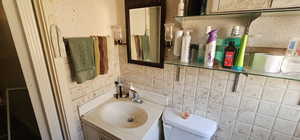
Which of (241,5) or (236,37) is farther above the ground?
(241,5)

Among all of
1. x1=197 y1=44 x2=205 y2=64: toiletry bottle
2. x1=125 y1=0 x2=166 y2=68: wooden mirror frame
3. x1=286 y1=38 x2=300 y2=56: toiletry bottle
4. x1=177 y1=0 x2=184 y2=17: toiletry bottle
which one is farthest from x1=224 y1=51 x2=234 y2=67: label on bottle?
x1=125 y1=0 x2=166 y2=68: wooden mirror frame

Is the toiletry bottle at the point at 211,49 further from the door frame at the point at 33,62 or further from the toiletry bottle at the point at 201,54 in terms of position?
the door frame at the point at 33,62

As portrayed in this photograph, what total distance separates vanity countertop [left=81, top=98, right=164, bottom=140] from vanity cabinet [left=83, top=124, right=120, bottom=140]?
5 centimetres

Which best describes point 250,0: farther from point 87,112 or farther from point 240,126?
point 87,112

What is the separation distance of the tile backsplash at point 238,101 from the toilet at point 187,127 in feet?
0.21

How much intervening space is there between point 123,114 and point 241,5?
1.31 m

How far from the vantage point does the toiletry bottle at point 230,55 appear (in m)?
0.67

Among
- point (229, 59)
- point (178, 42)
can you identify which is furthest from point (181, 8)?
point (229, 59)

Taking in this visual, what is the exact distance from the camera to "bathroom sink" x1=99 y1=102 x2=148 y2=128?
1.18 meters

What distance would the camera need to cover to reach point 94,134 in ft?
3.49

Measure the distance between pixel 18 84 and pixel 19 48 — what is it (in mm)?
1267

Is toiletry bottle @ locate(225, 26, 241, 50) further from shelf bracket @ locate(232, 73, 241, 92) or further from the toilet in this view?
the toilet

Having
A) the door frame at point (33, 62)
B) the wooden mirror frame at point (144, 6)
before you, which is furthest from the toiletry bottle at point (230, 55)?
the door frame at point (33, 62)

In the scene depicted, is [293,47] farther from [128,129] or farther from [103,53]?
[103,53]
